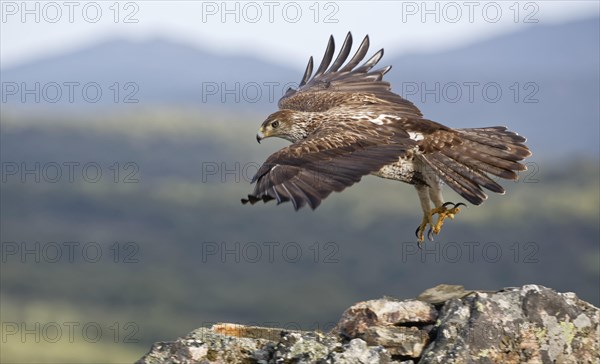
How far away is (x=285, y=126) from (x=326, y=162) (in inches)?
136

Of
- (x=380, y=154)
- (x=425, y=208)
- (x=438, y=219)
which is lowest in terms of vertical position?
(x=438, y=219)

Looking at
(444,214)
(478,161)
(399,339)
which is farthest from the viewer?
(444,214)

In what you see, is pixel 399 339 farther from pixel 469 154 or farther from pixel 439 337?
pixel 469 154

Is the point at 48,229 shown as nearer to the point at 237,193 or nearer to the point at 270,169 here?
the point at 237,193

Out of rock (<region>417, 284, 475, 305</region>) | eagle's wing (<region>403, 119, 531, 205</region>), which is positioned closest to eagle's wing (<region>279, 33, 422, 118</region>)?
eagle's wing (<region>403, 119, 531, 205</region>)

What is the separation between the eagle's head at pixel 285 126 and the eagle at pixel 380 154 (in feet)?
0.05

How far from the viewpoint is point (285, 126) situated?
53.0 feet

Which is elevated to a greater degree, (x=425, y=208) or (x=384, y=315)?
(x=425, y=208)

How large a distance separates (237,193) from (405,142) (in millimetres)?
164500

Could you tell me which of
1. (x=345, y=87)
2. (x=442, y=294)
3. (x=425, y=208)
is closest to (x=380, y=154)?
(x=425, y=208)

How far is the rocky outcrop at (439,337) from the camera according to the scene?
33.4ft

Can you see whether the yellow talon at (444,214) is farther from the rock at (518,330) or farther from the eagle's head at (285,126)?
the rock at (518,330)

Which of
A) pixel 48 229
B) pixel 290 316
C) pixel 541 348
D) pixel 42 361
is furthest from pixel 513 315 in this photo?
pixel 48 229

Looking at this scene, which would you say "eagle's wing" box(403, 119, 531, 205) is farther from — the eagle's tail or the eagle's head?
the eagle's head
